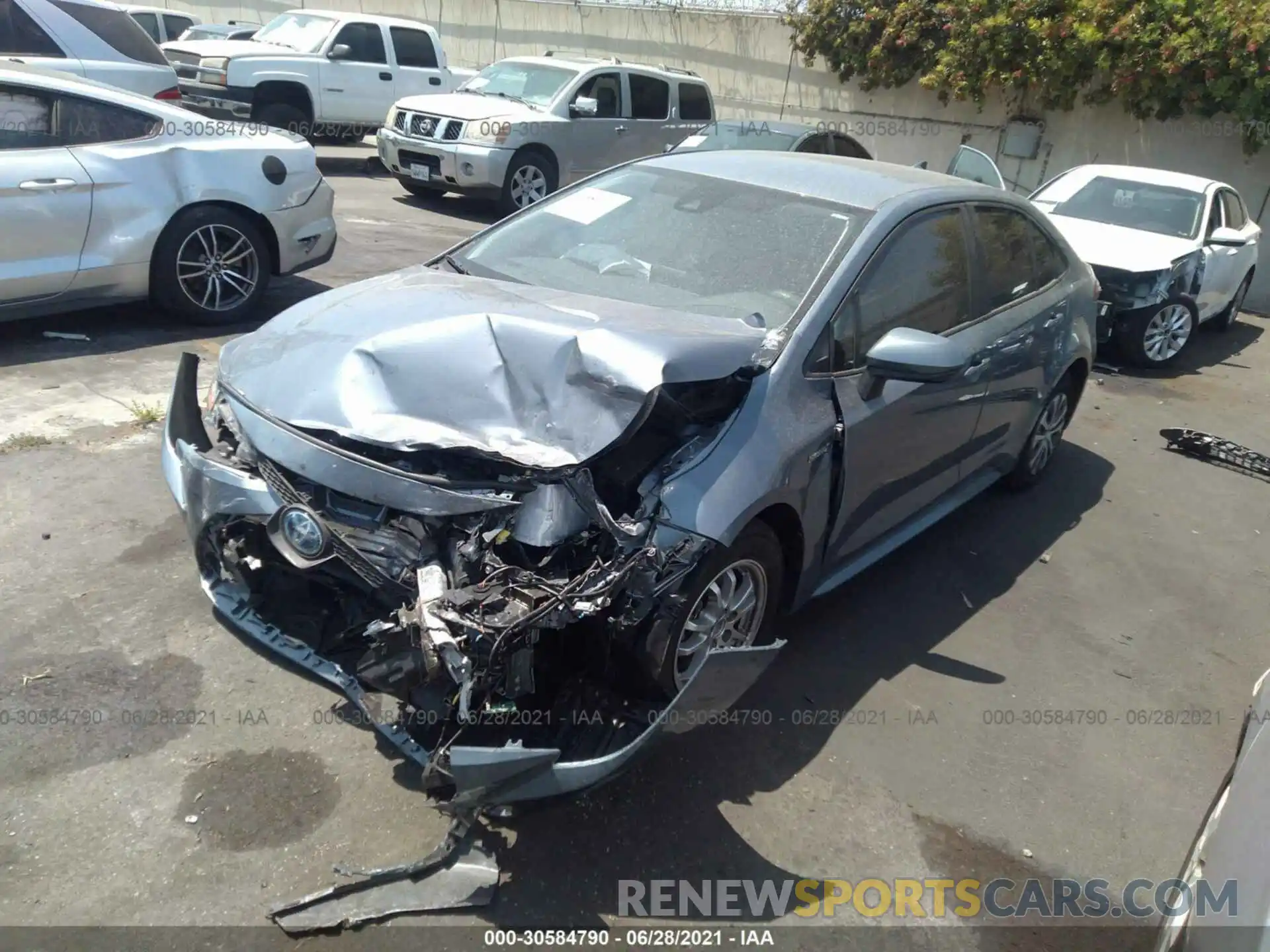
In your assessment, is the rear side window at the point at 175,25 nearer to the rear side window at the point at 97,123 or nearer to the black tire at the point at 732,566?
the rear side window at the point at 97,123

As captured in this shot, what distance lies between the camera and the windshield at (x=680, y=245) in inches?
145

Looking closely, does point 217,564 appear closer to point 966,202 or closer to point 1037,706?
point 1037,706

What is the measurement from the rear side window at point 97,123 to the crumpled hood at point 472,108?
5.70m

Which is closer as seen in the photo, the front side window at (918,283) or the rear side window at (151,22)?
the front side window at (918,283)

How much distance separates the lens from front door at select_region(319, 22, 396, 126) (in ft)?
45.2

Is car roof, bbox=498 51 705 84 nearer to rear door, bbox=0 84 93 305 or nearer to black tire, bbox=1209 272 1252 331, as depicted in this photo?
black tire, bbox=1209 272 1252 331

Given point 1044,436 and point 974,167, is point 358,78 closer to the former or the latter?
point 974,167

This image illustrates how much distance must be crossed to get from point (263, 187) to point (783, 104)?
44.9 ft

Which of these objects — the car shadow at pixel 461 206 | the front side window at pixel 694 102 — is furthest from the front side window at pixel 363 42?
the front side window at pixel 694 102

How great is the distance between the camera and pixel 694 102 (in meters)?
13.8

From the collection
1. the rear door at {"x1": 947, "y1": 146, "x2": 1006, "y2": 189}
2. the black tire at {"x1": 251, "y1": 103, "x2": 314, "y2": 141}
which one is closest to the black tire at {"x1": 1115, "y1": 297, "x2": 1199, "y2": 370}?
the rear door at {"x1": 947, "y1": 146, "x2": 1006, "y2": 189}

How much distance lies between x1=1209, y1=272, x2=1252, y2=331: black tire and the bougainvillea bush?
2.73 meters

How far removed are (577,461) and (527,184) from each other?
9.73 meters

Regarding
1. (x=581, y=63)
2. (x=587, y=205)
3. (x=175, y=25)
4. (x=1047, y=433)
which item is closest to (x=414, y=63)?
(x=581, y=63)
